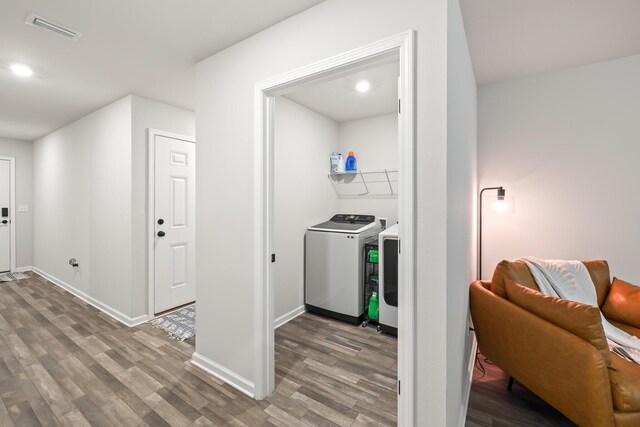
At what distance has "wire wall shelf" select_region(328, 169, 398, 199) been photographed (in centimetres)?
358

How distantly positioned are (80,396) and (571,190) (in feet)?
13.8

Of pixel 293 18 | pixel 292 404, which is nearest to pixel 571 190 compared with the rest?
pixel 293 18

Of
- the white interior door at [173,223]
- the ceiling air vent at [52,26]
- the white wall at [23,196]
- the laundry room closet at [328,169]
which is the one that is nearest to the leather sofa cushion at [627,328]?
the laundry room closet at [328,169]

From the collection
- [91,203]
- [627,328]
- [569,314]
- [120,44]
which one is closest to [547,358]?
[569,314]

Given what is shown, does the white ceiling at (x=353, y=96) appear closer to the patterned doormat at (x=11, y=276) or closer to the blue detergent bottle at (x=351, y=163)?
the blue detergent bottle at (x=351, y=163)

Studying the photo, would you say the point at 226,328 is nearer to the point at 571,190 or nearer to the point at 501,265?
the point at 501,265

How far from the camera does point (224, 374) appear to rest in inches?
83.4

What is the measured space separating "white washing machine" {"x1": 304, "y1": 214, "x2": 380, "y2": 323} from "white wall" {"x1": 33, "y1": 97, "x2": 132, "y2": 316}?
6.33ft

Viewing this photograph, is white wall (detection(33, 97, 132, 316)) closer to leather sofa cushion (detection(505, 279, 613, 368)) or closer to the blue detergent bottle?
the blue detergent bottle

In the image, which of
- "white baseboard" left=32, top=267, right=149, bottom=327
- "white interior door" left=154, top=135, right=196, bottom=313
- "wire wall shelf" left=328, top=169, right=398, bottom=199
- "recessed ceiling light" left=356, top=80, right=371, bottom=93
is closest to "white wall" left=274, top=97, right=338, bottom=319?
"wire wall shelf" left=328, top=169, right=398, bottom=199

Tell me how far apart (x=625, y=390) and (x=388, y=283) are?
5.44ft

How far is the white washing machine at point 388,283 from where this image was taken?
9.16 ft

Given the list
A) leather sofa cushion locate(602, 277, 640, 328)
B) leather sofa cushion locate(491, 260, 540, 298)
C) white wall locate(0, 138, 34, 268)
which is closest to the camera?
leather sofa cushion locate(491, 260, 540, 298)

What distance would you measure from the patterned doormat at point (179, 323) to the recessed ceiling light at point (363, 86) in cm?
289
